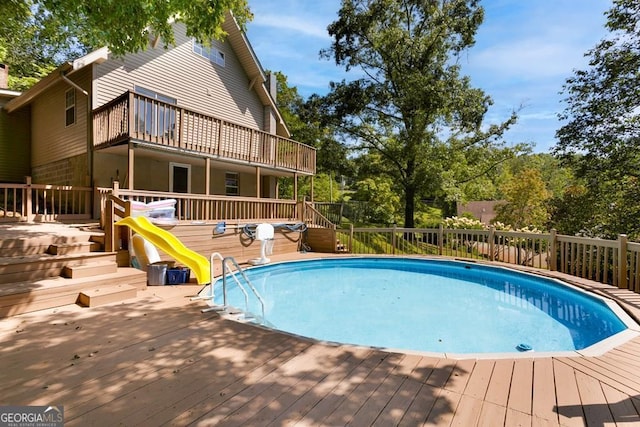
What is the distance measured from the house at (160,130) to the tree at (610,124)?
429 inches

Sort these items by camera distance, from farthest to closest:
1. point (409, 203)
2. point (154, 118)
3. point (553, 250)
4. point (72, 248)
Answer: point (409, 203) → point (154, 118) → point (553, 250) → point (72, 248)

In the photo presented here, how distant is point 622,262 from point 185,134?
12447 millimetres

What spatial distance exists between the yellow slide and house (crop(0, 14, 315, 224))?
139 cm

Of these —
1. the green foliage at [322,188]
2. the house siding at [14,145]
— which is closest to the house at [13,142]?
the house siding at [14,145]

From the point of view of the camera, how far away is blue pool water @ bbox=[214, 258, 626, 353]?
4.94m

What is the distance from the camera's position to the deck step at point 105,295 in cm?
468

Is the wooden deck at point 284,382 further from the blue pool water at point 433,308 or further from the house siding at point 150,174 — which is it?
the house siding at point 150,174

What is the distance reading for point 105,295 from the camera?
4816 mm

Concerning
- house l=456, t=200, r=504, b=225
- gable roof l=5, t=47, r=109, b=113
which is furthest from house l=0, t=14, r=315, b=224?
house l=456, t=200, r=504, b=225

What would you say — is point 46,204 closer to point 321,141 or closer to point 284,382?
point 284,382

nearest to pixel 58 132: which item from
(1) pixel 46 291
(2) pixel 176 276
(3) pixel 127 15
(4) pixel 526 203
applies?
(3) pixel 127 15

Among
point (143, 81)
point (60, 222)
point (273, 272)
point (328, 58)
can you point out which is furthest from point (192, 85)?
point (328, 58)

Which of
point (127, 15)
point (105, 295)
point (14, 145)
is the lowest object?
point (105, 295)

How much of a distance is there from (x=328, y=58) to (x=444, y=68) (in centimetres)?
656
